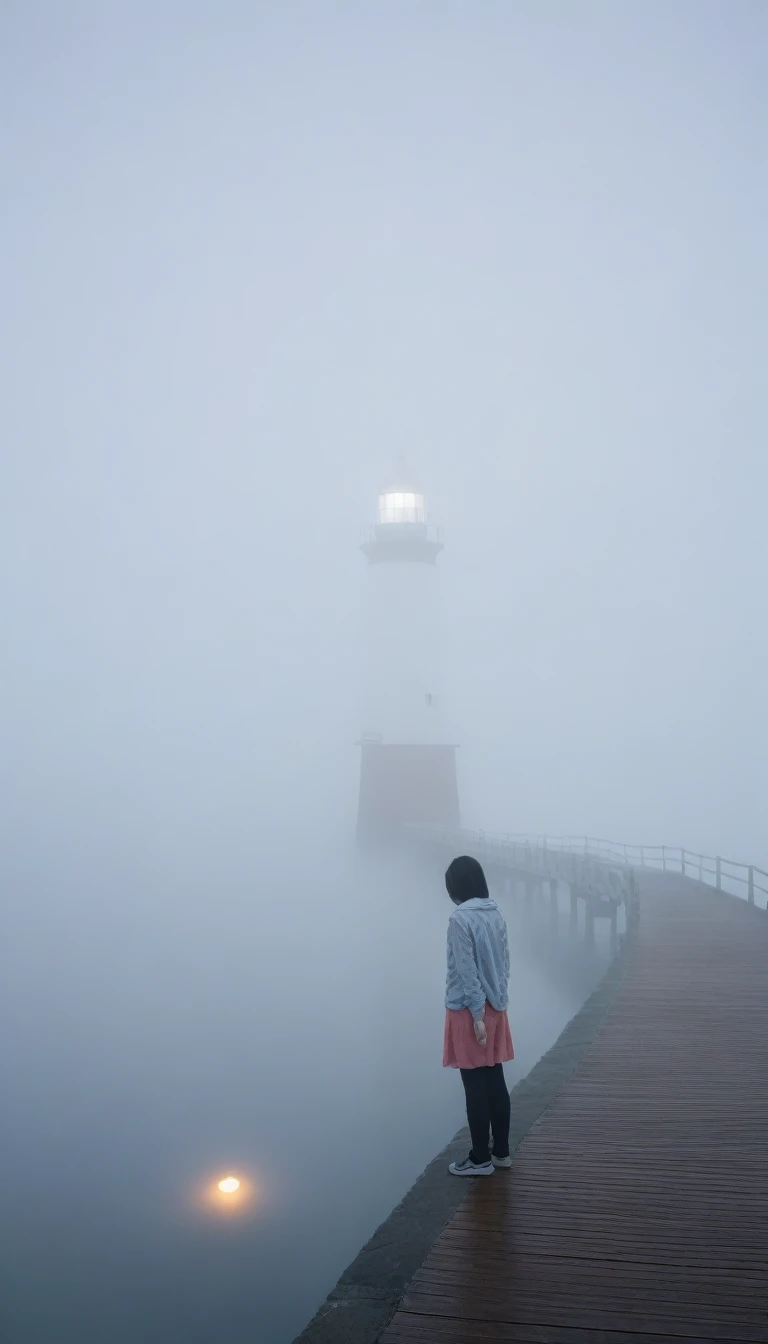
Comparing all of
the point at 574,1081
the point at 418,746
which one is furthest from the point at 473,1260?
the point at 418,746

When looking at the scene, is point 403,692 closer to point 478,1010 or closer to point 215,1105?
point 215,1105

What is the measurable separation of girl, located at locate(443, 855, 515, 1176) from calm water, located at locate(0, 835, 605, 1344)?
640cm

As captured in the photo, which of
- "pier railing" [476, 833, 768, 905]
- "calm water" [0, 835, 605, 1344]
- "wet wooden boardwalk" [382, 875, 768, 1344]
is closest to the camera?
"wet wooden boardwalk" [382, 875, 768, 1344]

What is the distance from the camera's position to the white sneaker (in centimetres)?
600

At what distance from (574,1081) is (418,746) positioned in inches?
1166

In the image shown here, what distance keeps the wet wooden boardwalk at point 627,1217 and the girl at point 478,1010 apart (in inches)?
11.6

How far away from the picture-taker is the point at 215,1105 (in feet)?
56.0

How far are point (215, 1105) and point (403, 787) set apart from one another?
21755 mm

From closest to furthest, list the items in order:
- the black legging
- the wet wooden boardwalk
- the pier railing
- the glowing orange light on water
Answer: the wet wooden boardwalk < the black legging < the glowing orange light on water < the pier railing

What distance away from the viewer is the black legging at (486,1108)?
588 centimetres

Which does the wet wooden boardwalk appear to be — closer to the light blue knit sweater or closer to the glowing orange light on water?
the light blue knit sweater

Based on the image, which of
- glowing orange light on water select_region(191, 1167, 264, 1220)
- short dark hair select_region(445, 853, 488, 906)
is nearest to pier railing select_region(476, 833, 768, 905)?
glowing orange light on water select_region(191, 1167, 264, 1220)

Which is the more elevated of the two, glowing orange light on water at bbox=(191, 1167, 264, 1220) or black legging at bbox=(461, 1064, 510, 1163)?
black legging at bbox=(461, 1064, 510, 1163)

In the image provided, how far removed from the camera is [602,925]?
97.2 feet
